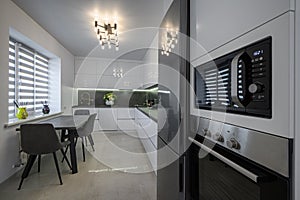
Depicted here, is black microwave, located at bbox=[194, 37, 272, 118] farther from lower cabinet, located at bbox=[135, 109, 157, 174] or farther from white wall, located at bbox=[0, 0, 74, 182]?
white wall, located at bbox=[0, 0, 74, 182]

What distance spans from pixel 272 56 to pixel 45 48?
4.33 meters

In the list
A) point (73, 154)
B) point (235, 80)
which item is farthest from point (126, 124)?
point (235, 80)

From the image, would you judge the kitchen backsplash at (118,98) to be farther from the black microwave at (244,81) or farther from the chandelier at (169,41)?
the black microwave at (244,81)

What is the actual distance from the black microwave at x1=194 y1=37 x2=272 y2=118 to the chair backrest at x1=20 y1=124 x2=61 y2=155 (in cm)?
222

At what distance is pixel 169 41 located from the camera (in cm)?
144

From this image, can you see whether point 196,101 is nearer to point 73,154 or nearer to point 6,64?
point 73,154

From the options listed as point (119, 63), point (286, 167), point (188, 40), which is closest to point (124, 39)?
point (119, 63)

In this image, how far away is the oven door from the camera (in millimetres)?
543

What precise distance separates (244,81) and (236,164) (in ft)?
1.01

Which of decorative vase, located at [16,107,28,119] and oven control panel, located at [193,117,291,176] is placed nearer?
oven control panel, located at [193,117,291,176]

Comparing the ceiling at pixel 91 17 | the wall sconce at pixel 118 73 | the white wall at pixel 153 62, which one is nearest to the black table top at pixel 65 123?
the white wall at pixel 153 62

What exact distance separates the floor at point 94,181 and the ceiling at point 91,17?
2.23 m

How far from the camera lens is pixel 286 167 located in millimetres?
499

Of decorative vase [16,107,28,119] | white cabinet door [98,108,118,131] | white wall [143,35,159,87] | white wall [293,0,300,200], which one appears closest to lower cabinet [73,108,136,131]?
white cabinet door [98,108,118,131]
